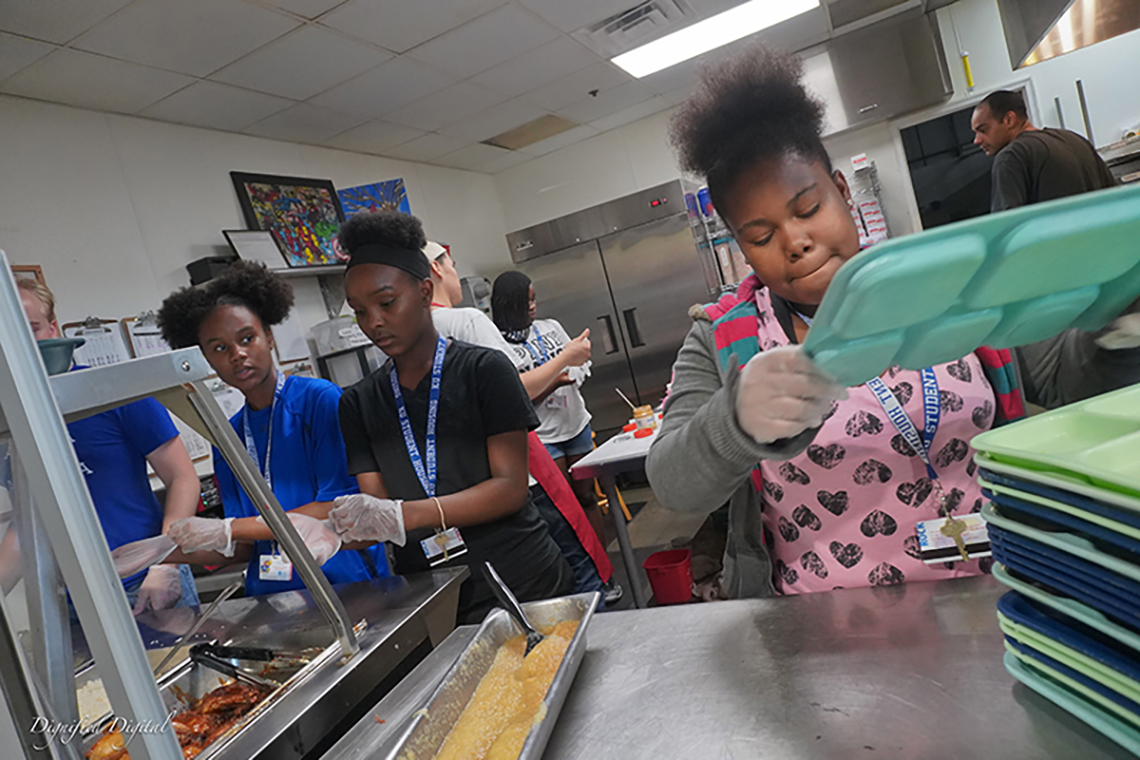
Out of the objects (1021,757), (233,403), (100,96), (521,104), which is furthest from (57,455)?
(521,104)

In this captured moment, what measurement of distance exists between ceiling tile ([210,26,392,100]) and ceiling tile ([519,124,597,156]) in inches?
104

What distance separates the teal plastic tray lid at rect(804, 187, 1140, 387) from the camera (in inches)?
20.4

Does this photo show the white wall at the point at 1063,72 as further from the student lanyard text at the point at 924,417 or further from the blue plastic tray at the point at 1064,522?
the blue plastic tray at the point at 1064,522

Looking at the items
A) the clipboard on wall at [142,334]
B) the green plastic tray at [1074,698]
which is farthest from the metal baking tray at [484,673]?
the clipboard on wall at [142,334]

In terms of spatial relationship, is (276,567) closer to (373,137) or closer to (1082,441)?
(1082,441)

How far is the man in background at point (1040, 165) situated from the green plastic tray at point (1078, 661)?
3.10 metres

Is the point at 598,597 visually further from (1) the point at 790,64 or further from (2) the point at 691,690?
(1) the point at 790,64

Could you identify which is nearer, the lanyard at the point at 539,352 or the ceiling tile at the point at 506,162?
the lanyard at the point at 539,352

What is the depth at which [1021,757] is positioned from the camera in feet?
1.98

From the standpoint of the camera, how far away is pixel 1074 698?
0.61 metres

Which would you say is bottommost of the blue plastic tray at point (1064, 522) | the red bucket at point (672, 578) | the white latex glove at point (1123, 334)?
the red bucket at point (672, 578)

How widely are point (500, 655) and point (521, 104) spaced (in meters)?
4.68

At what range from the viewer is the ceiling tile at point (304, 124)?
4.09m

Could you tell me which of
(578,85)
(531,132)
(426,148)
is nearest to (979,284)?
(578,85)
